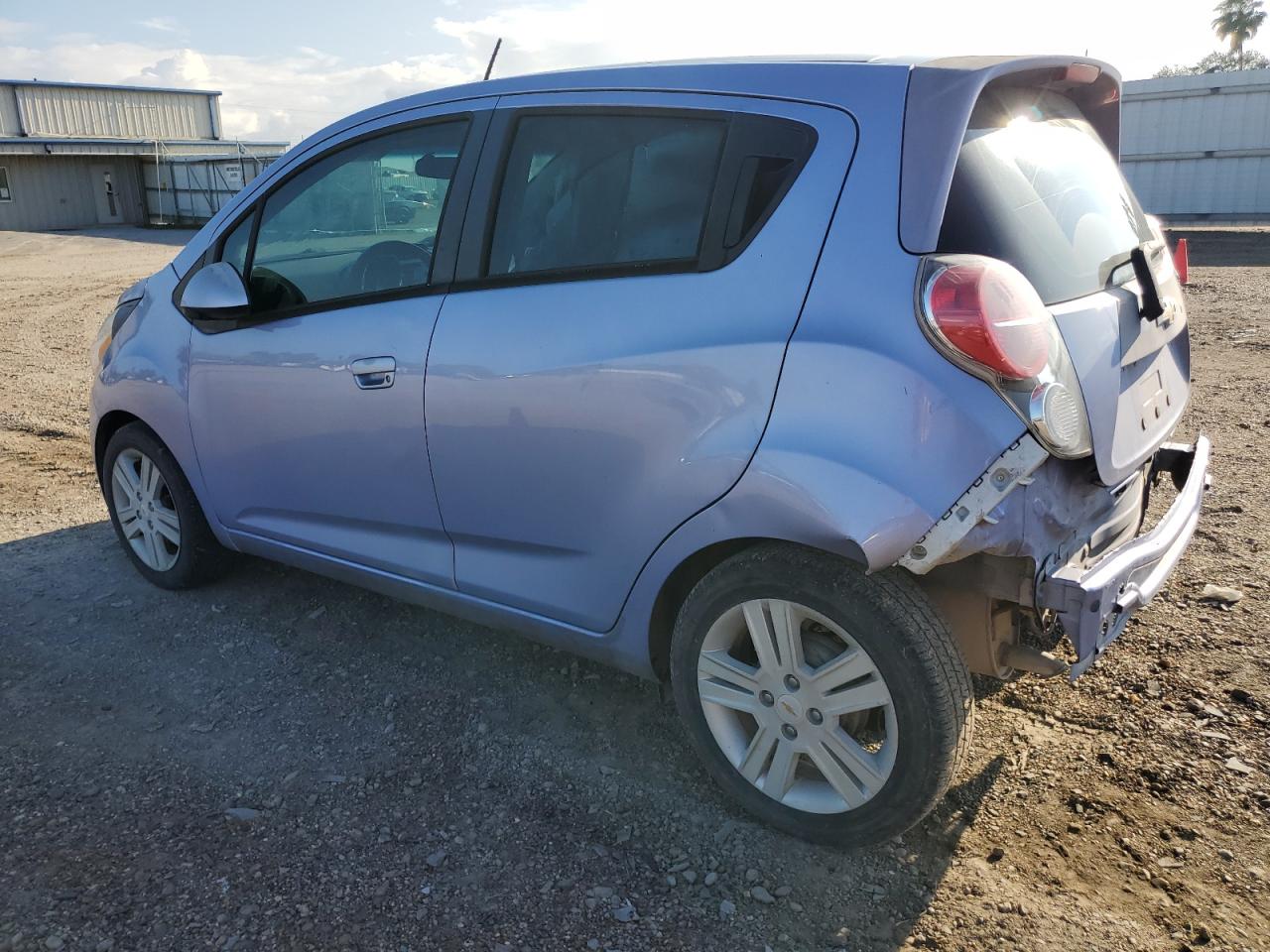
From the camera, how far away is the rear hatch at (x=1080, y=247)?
2340mm

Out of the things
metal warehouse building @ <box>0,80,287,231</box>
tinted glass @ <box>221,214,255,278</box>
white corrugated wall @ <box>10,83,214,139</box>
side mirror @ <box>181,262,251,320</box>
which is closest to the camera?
side mirror @ <box>181,262,251,320</box>

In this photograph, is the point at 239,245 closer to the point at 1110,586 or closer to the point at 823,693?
the point at 823,693

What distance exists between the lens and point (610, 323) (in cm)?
266

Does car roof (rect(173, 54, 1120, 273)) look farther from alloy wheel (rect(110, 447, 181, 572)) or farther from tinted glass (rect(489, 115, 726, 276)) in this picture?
alloy wheel (rect(110, 447, 181, 572))

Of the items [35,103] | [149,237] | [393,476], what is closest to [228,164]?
[149,237]

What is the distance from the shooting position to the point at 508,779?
117 inches

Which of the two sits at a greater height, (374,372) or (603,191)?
(603,191)

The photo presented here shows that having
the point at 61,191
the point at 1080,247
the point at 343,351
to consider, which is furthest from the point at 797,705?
the point at 61,191

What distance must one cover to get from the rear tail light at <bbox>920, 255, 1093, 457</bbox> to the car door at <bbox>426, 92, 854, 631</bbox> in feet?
1.08

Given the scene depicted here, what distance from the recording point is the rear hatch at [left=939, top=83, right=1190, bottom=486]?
7.68 ft

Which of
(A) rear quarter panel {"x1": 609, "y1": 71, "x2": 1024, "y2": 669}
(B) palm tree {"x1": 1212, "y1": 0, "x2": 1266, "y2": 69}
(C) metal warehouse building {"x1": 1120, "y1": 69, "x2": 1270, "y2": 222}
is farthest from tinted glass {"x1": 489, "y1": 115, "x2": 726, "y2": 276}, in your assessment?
(B) palm tree {"x1": 1212, "y1": 0, "x2": 1266, "y2": 69}

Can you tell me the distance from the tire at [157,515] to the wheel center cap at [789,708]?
8.60 ft

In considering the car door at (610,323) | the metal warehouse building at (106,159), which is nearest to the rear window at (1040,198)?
the car door at (610,323)

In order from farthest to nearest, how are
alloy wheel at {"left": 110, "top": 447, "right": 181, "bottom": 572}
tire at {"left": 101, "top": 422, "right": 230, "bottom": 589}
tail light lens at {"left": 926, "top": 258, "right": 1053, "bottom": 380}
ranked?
alloy wheel at {"left": 110, "top": 447, "right": 181, "bottom": 572} → tire at {"left": 101, "top": 422, "right": 230, "bottom": 589} → tail light lens at {"left": 926, "top": 258, "right": 1053, "bottom": 380}
